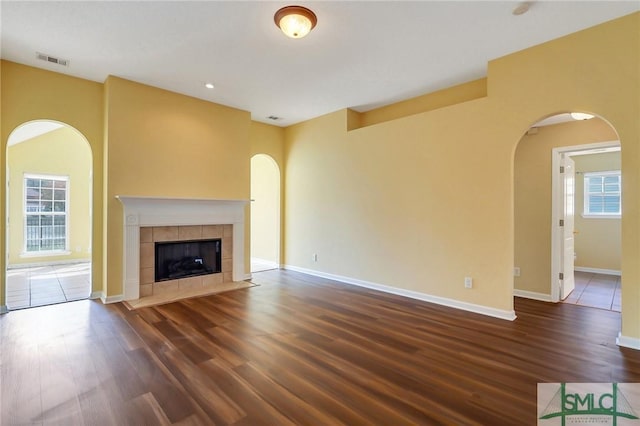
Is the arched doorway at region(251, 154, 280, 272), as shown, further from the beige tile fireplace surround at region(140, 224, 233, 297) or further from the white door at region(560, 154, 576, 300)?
the white door at region(560, 154, 576, 300)

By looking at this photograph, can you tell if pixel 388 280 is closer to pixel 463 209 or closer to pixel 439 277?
pixel 439 277

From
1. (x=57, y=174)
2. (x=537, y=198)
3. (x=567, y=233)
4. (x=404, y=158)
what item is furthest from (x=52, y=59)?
(x=567, y=233)

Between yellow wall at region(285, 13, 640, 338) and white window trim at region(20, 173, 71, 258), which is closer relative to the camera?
yellow wall at region(285, 13, 640, 338)

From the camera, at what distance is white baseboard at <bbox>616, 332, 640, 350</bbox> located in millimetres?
2664

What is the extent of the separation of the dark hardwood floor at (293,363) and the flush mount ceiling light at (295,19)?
2.89 metres

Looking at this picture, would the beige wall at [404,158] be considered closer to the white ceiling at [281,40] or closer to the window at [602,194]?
the white ceiling at [281,40]

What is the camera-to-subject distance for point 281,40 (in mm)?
3107

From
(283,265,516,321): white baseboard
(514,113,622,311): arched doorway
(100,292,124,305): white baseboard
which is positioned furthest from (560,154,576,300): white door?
(100,292,124,305): white baseboard

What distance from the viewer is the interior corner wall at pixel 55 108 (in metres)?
3.53

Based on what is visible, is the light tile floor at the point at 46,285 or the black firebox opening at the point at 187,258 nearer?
the light tile floor at the point at 46,285

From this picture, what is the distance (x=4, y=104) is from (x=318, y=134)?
4.31m

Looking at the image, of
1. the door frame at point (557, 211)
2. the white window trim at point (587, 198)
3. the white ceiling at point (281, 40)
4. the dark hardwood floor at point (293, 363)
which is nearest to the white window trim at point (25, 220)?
the dark hardwood floor at point (293, 363)

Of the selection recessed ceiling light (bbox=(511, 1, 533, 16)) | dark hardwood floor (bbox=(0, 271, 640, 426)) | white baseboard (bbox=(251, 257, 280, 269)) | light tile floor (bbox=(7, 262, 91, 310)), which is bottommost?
dark hardwood floor (bbox=(0, 271, 640, 426))

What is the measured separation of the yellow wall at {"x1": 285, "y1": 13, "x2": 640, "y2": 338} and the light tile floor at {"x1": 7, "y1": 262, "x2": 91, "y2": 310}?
3.74m
